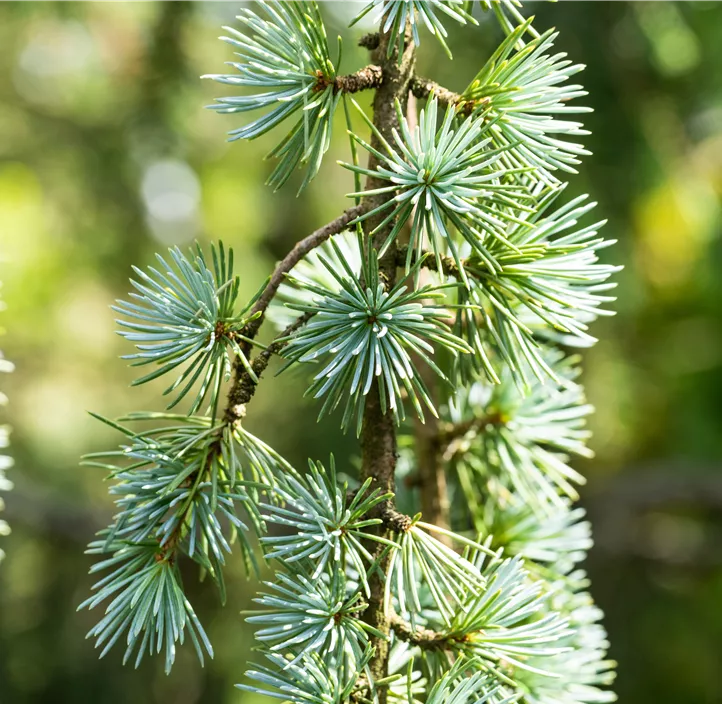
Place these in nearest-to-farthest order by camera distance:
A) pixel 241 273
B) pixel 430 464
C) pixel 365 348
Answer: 1. pixel 365 348
2. pixel 430 464
3. pixel 241 273

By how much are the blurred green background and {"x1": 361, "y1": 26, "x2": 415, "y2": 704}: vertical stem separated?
0.79 meters

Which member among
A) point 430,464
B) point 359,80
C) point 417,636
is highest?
point 359,80

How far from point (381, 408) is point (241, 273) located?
108cm

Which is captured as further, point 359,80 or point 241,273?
point 241,273

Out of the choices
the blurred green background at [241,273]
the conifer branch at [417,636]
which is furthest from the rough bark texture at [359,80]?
the blurred green background at [241,273]

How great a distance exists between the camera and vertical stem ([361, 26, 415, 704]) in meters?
0.35

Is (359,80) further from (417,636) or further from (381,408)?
(417,636)

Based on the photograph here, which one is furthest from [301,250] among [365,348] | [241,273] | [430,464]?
[241,273]

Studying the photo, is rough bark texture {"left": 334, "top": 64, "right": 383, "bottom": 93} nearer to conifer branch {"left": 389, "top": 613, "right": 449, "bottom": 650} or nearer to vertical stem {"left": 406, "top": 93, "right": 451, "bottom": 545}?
vertical stem {"left": 406, "top": 93, "right": 451, "bottom": 545}

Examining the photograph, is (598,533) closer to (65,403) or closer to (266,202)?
(266,202)

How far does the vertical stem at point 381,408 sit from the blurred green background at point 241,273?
79 cm

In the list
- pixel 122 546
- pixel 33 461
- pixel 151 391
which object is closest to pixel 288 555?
pixel 122 546

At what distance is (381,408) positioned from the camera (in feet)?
1.19

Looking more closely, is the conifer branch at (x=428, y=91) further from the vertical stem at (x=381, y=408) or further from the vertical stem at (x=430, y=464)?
the vertical stem at (x=430, y=464)
